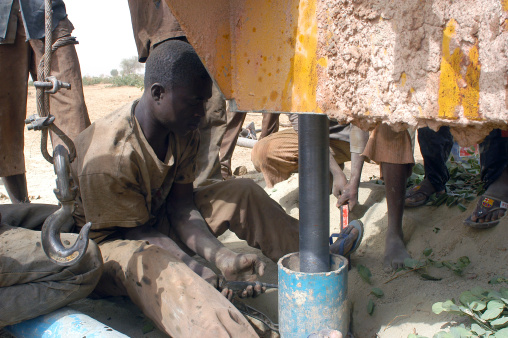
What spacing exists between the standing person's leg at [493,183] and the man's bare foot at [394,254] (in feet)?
1.25

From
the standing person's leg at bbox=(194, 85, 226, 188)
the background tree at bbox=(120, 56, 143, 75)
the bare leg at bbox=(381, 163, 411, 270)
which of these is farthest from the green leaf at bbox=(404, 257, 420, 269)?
the background tree at bbox=(120, 56, 143, 75)

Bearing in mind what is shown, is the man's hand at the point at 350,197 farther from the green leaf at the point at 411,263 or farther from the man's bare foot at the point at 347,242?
the green leaf at the point at 411,263

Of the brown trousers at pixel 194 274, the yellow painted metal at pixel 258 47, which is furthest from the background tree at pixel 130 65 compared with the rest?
the yellow painted metal at pixel 258 47

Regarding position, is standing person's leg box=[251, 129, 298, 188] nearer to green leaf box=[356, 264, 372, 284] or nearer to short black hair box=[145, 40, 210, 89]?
green leaf box=[356, 264, 372, 284]

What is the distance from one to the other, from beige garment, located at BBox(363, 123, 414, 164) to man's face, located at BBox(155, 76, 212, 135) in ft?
3.44

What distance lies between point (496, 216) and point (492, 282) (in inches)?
20.6

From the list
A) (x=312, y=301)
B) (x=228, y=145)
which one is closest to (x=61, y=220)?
(x=312, y=301)

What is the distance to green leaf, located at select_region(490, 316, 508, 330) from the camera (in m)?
1.71

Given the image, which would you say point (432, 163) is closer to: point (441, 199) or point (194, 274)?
point (441, 199)

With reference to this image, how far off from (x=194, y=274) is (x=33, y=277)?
681 mm

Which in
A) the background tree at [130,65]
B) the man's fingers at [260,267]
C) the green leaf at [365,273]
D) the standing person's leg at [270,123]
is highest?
the background tree at [130,65]

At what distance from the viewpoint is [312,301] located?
1.88 metres

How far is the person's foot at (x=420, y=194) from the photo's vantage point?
3.08m

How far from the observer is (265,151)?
4.00 m
